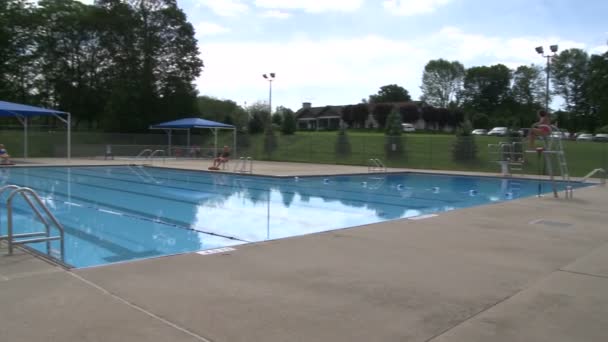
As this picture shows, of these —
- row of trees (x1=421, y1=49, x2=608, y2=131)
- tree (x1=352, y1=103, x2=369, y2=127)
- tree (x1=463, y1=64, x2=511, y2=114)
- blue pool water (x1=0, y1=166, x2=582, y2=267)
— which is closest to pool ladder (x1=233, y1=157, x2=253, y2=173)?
blue pool water (x1=0, y1=166, x2=582, y2=267)

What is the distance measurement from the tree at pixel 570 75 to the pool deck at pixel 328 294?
83615mm

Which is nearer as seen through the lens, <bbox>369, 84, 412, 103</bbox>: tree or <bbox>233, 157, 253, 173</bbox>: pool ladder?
<bbox>233, 157, 253, 173</bbox>: pool ladder

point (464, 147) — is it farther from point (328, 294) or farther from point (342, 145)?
point (328, 294)

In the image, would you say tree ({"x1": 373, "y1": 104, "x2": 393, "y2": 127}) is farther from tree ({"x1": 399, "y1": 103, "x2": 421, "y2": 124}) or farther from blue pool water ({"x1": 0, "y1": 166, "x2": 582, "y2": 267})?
blue pool water ({"x1": 0, "y1": 166, "x2": 582, "y2": 267})

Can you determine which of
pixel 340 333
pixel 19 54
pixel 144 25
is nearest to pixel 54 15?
pixel 19 54

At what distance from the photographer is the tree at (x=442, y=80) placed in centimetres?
9881

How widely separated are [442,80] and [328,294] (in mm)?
100942

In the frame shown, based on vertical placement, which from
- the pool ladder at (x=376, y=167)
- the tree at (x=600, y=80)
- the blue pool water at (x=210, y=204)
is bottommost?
the blue pool water at (x=210, y=204)

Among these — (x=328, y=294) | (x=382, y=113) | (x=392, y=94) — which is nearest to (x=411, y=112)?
(x=382, y=113)

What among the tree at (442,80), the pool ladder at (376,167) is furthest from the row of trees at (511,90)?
the pool ladder at (376,167)

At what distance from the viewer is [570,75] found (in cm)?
8162

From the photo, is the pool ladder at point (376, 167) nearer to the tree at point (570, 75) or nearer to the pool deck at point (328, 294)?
the pool deck at point (328, 294)

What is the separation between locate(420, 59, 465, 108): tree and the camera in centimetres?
9881

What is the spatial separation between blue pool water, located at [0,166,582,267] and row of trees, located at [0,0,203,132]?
775 inches
